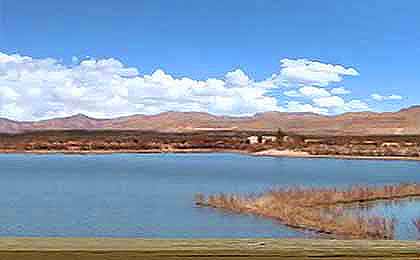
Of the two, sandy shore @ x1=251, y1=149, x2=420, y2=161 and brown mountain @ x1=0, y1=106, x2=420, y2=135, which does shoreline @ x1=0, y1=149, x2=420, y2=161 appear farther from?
brown mountain @ x1=0, y1=106, x2=420, y2=135

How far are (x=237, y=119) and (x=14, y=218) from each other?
17544cm

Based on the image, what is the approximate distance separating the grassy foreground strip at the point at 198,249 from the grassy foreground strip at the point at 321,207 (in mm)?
12348

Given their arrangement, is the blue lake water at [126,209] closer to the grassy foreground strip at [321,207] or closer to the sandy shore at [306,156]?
the grassy foreground strip at [321,207]

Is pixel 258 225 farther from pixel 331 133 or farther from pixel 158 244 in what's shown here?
pixel 331 133

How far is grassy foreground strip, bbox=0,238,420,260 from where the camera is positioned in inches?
76.4

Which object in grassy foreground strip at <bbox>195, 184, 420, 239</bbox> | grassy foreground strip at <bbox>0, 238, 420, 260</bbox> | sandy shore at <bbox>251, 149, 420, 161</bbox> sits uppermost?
grassy foreground strip at <bbox>0, 238, 420, 260</bbox>

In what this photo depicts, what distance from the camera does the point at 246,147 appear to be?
3024 inches

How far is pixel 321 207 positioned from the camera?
19891 mm

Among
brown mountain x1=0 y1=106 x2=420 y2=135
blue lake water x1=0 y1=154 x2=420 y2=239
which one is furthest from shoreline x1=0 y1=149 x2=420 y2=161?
brown mountain x1=0 y1=106 x2=420 y2=135

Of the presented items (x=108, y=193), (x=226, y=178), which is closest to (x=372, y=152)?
(x=226, y=178)

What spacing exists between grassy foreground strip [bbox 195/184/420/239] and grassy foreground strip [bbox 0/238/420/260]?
1235 cm

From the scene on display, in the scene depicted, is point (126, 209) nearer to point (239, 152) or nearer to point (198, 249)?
point (198, 249)

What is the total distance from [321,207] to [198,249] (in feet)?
60.0

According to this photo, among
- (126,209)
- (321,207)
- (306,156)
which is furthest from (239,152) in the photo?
(126,209)
